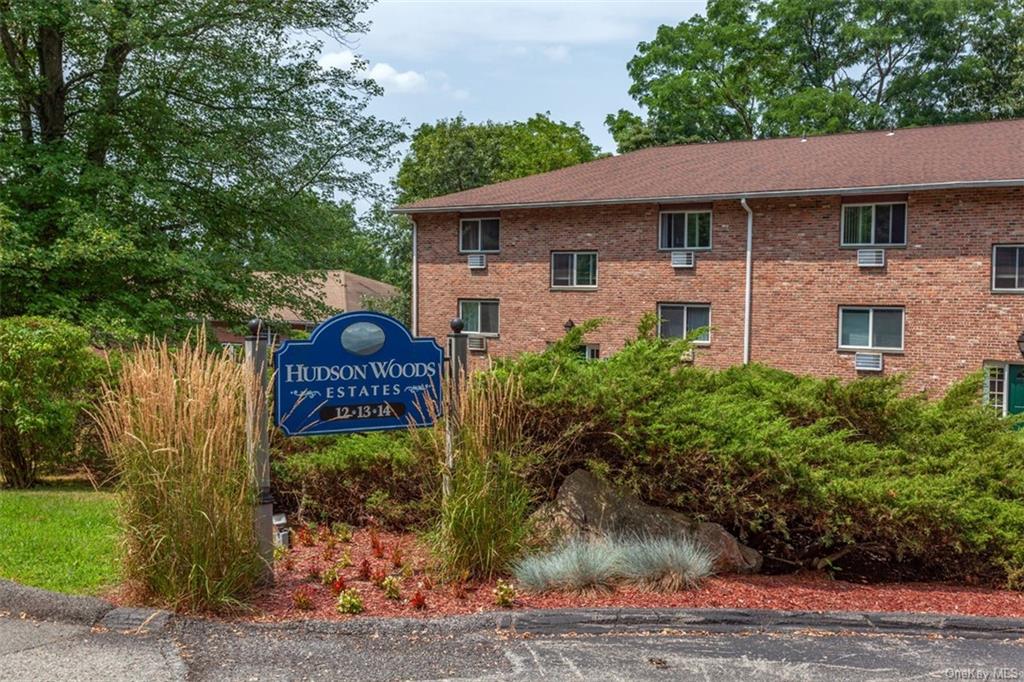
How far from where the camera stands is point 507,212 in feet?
93.7

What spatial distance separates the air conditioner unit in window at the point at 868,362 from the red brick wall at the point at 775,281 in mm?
205

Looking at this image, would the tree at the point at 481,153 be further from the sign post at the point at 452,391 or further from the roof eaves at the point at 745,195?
the sign post at the point at 452,391

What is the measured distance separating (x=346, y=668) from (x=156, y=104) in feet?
52.2

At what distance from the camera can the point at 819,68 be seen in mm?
44188

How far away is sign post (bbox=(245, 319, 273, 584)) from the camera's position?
21.0 feet

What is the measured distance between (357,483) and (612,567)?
2512 mm

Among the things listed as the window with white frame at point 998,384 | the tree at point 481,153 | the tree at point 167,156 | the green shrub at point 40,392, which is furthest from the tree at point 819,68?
the green shrub at point 40,392

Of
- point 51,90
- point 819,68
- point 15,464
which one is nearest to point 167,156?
point 51,90

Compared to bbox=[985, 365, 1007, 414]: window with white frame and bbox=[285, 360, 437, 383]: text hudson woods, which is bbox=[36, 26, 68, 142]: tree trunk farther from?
bbox=[985, 365, 1007, 414]: window with white frame

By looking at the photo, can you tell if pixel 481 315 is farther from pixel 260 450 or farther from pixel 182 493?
pixel 182 493

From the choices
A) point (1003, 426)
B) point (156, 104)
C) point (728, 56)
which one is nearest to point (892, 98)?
point (728, 56)

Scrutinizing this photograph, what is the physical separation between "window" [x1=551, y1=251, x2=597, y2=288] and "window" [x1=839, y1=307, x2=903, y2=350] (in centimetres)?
663

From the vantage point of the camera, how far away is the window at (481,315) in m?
29.1

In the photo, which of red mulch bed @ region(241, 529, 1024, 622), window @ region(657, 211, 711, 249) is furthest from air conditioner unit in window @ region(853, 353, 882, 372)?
red mulch bed @ region(241, 529, 1024, 622)
